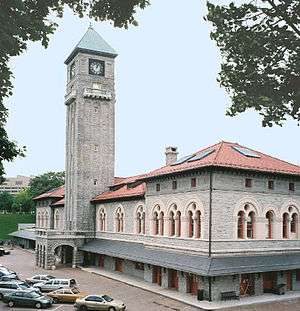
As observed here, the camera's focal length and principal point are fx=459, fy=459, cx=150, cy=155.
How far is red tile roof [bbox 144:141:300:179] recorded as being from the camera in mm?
32281

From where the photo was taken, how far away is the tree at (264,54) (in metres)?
11.9

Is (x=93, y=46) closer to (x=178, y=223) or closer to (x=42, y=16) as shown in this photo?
(x=178, y=223)

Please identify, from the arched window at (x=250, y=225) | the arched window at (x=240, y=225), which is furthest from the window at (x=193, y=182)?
the arched window at (x=250, y=225)

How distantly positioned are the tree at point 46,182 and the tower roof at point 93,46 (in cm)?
6185

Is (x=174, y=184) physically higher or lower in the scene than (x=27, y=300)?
higher

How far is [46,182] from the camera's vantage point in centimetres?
11988

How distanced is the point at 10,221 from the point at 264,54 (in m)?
104

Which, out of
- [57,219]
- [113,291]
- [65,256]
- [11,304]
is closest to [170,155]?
[113,291]

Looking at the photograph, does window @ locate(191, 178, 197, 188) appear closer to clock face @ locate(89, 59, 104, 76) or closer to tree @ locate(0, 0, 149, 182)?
tree @ locate(0, 0, 149, 182)

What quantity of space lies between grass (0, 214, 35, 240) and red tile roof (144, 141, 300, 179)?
2817 inches

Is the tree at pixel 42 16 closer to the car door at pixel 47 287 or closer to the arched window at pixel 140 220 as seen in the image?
the car door at pixel 47 287

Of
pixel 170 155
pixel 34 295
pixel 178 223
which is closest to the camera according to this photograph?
pixel 34 295

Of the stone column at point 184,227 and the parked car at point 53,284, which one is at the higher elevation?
the stone column at point 184,227

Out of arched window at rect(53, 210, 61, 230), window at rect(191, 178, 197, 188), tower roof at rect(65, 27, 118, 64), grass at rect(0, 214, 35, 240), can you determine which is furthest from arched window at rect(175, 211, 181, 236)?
grass at rect(0, 214, 35, 240)
